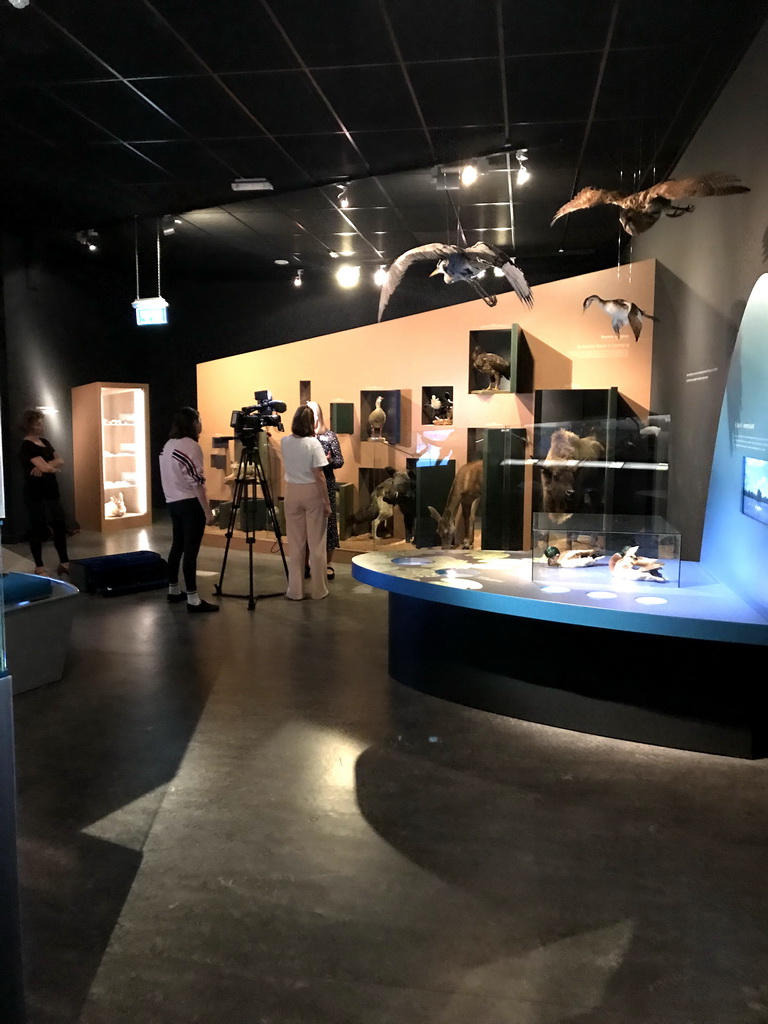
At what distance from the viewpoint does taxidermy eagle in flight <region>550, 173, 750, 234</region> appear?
3408 mm

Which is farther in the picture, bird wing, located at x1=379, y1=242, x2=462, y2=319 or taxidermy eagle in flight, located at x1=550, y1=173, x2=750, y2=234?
bird wing, located at x1=379, y1=242, x2=462, y2=319

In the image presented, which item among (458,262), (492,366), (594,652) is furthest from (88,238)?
(594,652)

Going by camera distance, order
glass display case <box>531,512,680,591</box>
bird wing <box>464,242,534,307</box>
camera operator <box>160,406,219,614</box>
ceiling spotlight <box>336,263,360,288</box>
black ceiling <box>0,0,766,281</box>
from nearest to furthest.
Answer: glass display case <box>531,512,680,591</box> → black ceiling <box>0,0,766,281</box> → bird wing <box>464,242,534,307</box> → camera operator <box>160,406,219,614</box> → ceiling spotlight <box>336,263,360,288</box>

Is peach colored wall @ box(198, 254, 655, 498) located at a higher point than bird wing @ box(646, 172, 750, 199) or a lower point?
lower

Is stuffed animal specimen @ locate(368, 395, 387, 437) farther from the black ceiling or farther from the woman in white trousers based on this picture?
the black ceiling

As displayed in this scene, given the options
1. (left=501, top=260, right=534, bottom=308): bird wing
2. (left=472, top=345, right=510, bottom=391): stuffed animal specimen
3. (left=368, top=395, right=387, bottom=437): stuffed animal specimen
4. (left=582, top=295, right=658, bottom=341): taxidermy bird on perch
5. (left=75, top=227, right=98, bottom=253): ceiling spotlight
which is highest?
(left=75, top=227, right=98, bottom=253): ceiling spotlight

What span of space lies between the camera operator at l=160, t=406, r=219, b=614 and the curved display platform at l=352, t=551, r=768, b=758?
2.06 m

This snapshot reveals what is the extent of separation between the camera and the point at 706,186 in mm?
3447

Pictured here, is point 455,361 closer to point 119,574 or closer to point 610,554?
point 119,574

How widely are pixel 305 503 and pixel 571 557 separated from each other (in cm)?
258

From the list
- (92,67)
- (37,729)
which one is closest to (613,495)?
(37,729)

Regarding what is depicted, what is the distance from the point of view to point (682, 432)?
5.04 metres

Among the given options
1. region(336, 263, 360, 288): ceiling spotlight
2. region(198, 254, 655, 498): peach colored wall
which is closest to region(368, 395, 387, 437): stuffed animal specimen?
region(198, 254, 655, 498): peach colored wall

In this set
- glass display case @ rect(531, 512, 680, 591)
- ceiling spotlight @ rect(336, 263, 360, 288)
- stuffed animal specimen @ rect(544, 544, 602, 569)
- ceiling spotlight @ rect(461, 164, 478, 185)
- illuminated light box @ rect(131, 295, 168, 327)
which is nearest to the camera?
glass display case @ rect(531, 512, 680, 591)
